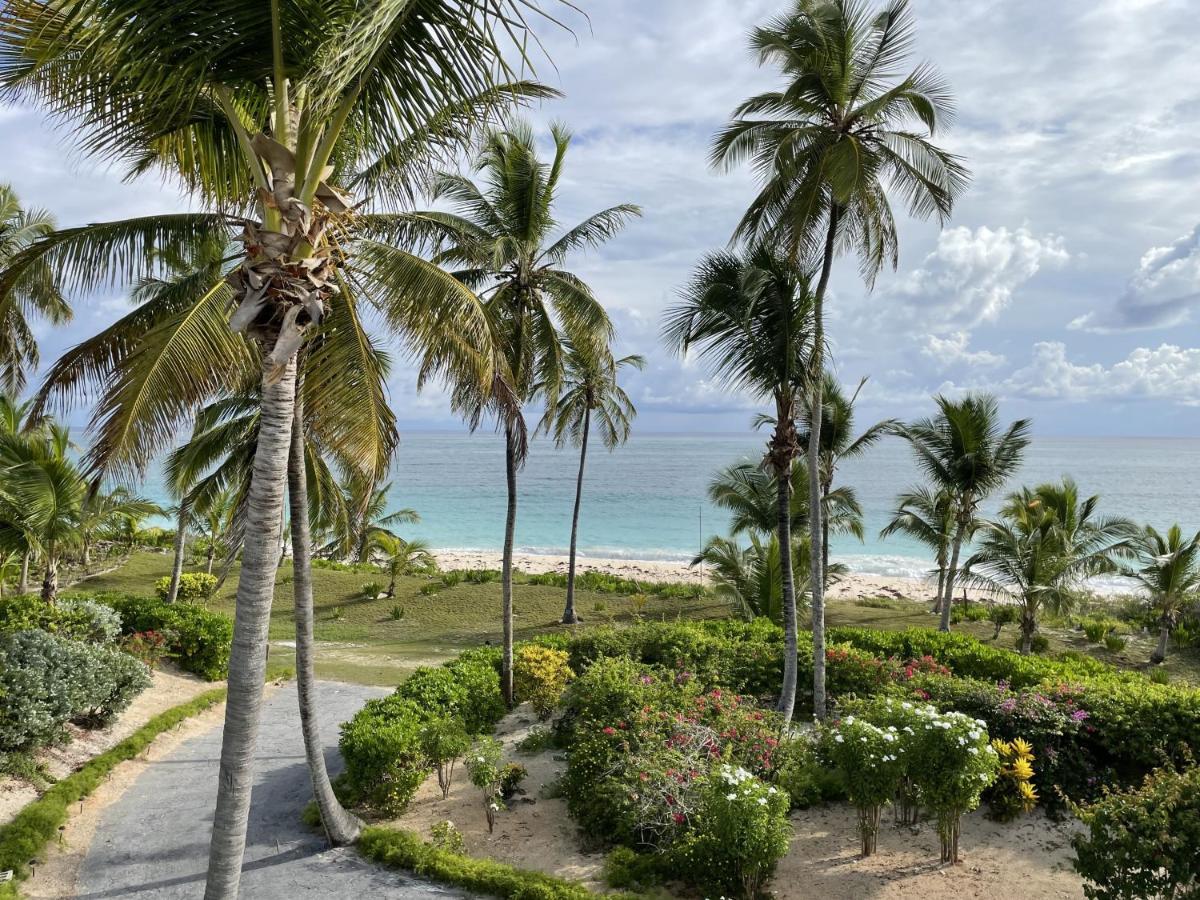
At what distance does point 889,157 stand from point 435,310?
732 centimetres

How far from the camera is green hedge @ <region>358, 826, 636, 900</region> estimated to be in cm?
669

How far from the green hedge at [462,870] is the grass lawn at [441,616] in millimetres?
9001

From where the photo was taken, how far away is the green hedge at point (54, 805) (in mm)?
6996

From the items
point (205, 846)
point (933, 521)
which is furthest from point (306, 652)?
point (933, 521)

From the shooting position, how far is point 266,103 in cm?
612

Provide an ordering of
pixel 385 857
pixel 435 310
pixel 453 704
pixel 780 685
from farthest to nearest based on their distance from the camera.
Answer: pixel 780 685 < pixel 453 704 < pixel 385 857 < pixel 435 310

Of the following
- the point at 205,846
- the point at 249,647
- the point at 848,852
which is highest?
the point at 249,647

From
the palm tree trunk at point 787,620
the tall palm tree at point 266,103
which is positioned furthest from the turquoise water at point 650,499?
the tall palm tree at point 266,103

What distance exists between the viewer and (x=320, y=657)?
17.2 meters

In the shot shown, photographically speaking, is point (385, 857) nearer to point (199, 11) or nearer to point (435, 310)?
point (435, 310)

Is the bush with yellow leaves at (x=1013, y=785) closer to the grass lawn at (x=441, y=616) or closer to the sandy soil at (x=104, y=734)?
the sandy soil at (x=104, y=734)

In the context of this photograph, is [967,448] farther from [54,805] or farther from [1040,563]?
[54,805]

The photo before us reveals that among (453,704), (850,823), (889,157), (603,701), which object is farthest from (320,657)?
(889,157)

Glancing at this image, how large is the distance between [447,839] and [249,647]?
3.61 metres
